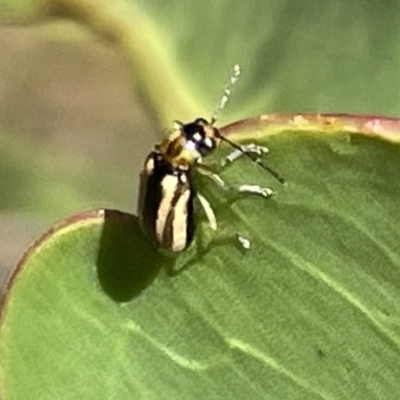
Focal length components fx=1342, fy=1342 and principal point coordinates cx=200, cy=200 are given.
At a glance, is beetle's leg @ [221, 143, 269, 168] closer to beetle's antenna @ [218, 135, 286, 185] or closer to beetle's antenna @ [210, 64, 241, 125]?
beetle's antenna @ [218, 135, 286, 185]

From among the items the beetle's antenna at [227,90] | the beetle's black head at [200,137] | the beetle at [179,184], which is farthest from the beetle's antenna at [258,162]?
the beetle's antenna at [227,90]

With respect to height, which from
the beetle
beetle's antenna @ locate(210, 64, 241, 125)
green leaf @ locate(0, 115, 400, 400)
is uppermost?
A: beetle's antenna @ locate(210, 64, 241, 125)

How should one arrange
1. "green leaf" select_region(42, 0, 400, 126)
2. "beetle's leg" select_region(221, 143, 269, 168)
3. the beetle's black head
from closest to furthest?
"beetle's leg" select_region(221, 143, 269, 168) → the beetle's black head → "green leaf" select_region(42, 0, 400, 126)

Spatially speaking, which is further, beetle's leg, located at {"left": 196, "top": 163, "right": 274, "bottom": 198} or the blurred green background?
the blurred green background

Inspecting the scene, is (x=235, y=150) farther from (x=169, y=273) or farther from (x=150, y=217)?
(x=150, y=217)

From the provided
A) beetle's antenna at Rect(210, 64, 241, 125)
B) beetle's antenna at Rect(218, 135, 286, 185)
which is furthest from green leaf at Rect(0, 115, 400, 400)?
beetle's antenna at Rect(210, 64, 241, 125)

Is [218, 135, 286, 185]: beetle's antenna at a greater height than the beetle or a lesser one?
lesser

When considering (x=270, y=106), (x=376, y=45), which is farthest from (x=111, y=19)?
(x=376, y=45)

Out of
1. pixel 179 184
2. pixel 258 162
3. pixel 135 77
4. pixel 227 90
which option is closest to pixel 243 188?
pixel 258 162
